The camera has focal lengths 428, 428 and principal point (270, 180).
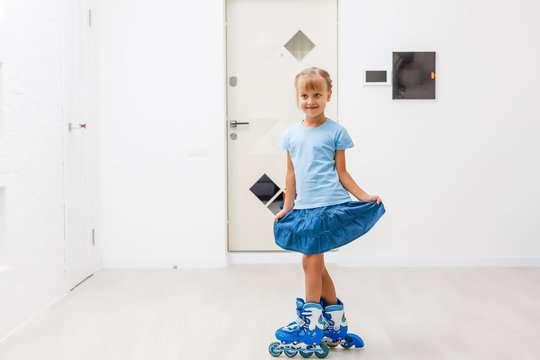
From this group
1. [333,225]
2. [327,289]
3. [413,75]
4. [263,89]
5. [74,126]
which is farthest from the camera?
[263,89]

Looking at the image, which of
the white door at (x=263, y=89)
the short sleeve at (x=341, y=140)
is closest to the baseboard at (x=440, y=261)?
the white door at (x=263, y=89)

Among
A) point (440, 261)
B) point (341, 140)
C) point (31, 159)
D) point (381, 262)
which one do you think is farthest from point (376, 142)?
point (31, 159)

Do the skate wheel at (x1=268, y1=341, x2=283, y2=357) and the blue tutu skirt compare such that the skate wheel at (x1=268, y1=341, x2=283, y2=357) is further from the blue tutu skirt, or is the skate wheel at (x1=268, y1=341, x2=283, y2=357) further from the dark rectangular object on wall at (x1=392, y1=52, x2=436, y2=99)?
the dark rectangular object on wall at (x1=392, y1=52, x2=436, y2=99)

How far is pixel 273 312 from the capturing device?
2279 millimetres

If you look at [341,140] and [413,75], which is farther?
[413,75]

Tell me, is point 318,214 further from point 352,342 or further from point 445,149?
point 445,149

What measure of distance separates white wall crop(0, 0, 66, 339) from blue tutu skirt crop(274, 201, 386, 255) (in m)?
1.42

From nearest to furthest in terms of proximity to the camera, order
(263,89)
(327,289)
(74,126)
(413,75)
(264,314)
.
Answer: (327,289) < (264,314) < (74,126) < (413,75) < (263,89)

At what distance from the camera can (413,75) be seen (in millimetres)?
3180

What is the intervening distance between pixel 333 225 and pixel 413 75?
1948 millimetres

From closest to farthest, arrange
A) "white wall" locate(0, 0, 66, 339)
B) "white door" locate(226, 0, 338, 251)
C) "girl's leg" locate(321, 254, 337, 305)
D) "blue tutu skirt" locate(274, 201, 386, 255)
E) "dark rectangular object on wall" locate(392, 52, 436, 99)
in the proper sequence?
1. "blue tutu skirt" locate(274, 201, 386, 255)
2. "girl's leg" locate(321, 254, 337, 305)
3. "white wall" locate(0, 0, 66, 339)
4. "dark rectangular object on wall" locate(392, 52, 436, 99)
5. "white door" locate(226, 0, 338, 251)

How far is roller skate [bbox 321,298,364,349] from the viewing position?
1818mm

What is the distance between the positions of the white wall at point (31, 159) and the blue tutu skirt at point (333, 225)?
1.42 m

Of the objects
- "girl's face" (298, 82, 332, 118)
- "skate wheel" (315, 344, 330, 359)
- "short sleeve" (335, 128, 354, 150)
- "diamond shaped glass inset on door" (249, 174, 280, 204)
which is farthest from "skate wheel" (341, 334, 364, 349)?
"diamond shaped glass inset on door" (249, 174, 280, 204)
